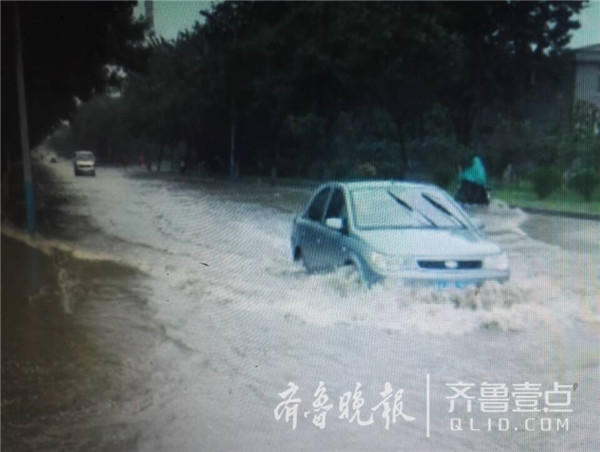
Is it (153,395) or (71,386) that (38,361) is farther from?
(153,395)

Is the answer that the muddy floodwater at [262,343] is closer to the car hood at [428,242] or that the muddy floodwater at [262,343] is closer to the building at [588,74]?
the car hood at [428,242]

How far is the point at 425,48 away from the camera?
18.3ft

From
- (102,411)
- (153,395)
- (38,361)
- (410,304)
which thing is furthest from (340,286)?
(38,361)

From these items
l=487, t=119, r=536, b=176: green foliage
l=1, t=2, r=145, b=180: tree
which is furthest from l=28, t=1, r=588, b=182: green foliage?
l=487, t=119, r=536, b=176: green foliage

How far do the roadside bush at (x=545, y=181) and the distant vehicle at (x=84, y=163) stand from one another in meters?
7.45

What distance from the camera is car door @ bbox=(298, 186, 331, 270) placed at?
5.46m

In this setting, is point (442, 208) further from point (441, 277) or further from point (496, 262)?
point (441, 277)

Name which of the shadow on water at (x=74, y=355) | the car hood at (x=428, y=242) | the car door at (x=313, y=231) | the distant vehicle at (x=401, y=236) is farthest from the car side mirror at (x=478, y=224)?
the shadow on water at (x=74, y=355)

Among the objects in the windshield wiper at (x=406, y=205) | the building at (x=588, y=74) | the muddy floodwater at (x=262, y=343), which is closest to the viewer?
the muddy floodwater at (x=262, y=343)

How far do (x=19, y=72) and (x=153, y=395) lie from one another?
6334 mm

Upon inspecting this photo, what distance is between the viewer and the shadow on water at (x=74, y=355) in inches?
141

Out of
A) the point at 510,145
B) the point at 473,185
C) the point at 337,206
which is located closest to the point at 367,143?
the point at 337,206

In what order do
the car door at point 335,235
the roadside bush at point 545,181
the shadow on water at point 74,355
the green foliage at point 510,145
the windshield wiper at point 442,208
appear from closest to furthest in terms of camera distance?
1. the shadow on water at point 74,355
2. the windshield wiper at point 442,208
3. the car door at point 335,235
4. the green foliage at point 510,145
5. the roadside bush at point 545,181

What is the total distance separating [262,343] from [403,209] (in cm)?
150
